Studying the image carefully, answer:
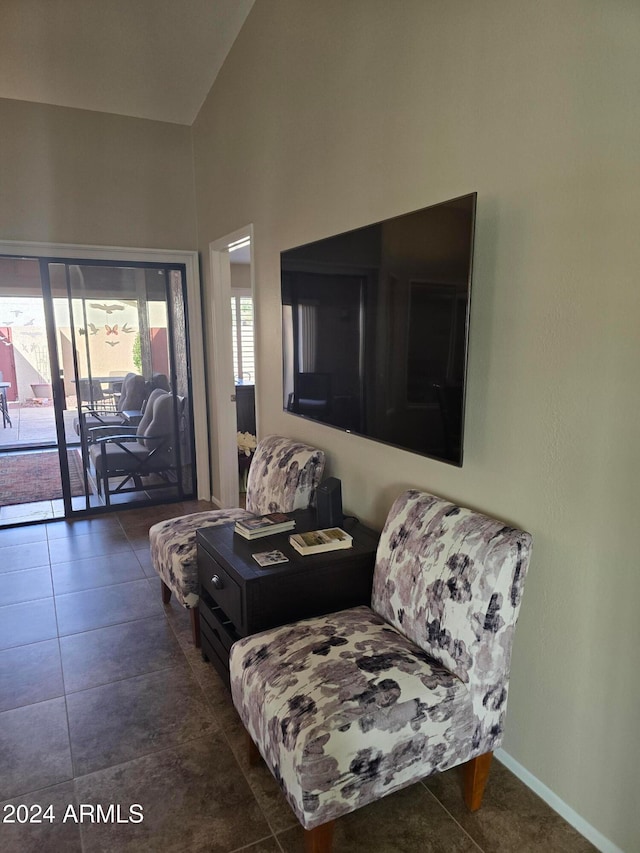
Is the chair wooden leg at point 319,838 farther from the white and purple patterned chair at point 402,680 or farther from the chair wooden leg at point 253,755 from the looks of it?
the chair wooden leg at point 253,755

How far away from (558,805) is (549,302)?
151 cm

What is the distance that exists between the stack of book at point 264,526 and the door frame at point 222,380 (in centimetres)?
208

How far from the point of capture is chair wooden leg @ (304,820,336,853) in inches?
56.1

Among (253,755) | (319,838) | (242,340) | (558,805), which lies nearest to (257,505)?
(253,755)

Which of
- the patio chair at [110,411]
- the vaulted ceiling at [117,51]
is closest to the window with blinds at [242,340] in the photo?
the patio chair at [110,411]

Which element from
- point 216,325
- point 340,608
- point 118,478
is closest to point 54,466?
point 118,478

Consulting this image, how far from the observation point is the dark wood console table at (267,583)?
74.9 inches

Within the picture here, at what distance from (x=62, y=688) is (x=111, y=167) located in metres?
3.55

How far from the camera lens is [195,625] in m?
2.54

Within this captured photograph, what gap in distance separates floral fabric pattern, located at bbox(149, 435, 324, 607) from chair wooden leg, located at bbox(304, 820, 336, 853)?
1212mm

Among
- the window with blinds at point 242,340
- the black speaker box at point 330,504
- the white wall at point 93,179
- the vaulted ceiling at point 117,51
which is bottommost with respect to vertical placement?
the black speaker box at point 330,504

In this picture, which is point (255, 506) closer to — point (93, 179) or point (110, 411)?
point (110, 411)

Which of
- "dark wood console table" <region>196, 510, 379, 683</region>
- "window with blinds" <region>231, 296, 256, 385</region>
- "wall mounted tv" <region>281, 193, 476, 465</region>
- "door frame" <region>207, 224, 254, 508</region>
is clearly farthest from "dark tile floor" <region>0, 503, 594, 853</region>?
"window with blinds" <region>231, 296, 256, 385</region>

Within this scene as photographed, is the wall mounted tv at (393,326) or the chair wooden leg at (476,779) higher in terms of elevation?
the wall mounted tv at (393,326)
